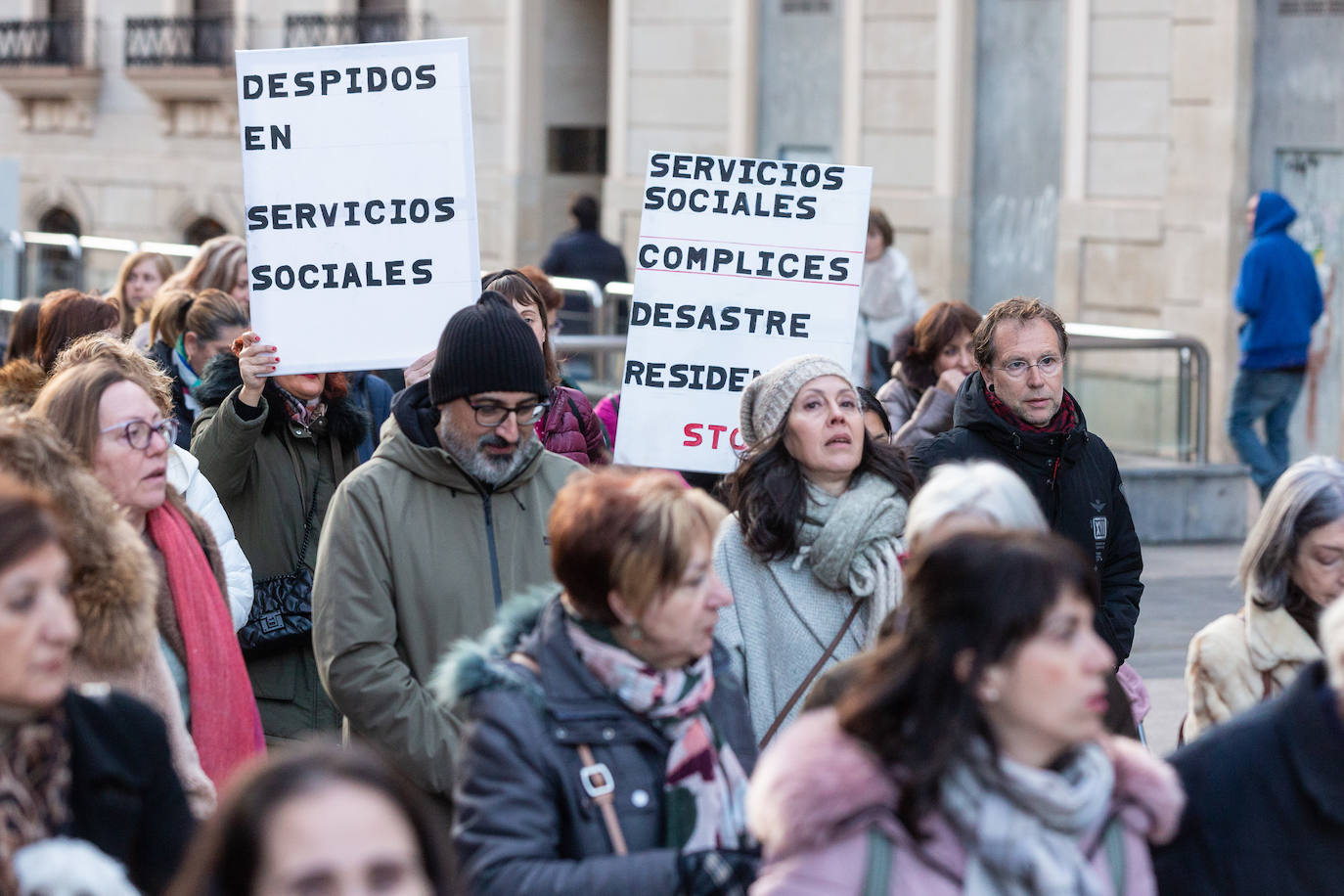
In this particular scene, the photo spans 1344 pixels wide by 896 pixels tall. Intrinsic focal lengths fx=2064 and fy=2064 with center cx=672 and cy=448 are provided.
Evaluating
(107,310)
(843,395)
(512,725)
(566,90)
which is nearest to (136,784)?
(512,725)

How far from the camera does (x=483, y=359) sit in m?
4.78

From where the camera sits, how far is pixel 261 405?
19.2 feet

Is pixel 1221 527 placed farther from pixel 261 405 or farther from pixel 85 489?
pixel 85 489

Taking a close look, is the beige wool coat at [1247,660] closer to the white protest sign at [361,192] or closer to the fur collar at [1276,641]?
the fur collar at [1276,641]

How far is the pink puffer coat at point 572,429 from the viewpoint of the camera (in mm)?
6496

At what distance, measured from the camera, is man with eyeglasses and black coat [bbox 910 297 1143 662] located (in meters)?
5.69

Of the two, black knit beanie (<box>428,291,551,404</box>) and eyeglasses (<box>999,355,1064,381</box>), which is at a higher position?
black knit beanie (<box>428,291,551,404</box>)

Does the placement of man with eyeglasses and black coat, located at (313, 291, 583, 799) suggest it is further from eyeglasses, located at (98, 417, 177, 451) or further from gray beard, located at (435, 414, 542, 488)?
eyeglasses, located at (98, 417, 177, 451)

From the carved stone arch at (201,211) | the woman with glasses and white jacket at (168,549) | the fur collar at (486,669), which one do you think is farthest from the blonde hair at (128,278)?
the carved stone arch at (201,211)

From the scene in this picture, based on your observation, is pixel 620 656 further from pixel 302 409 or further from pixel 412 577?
pixel 302 409

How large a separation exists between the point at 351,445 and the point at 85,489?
6.79 ft

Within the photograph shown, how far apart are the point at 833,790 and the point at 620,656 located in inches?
26.4

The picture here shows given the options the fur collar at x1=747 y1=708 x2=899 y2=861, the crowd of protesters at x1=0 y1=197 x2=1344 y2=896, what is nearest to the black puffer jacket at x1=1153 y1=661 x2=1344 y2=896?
the crowd of protesters at x1=0 y1=197 x2=1344 y2=896

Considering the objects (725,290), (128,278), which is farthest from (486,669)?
(128,278)
